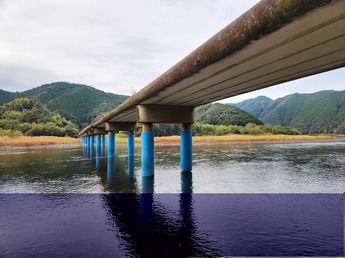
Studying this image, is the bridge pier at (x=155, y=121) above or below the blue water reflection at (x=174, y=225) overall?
above

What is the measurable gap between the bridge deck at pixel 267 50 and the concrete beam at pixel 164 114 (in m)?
5.57

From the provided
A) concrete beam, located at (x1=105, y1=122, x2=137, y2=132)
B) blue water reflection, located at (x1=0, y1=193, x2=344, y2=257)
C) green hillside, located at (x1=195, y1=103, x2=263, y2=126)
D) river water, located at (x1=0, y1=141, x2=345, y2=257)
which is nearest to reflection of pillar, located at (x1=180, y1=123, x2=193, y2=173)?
river water, located at (x1=0, y1=141, x2=345, y2=257)

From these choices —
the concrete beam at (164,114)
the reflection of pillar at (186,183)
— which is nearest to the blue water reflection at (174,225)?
the reflection of pillar at (186,183)

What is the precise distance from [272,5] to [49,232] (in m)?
10.0

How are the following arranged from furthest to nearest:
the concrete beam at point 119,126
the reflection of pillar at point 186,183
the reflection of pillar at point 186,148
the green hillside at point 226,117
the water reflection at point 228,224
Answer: the green hillside at point 226,117 < the concrete beam at point 119,126 < the reflection of pillar at point 186,148 < the reflection of pillar at point 186,183 < the water reflection at point 228,224

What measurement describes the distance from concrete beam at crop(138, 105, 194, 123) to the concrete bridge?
2.52m

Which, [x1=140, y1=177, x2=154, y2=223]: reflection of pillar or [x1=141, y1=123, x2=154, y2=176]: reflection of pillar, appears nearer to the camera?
[x1=140, y1=177, x2=154, y2=223]: reflection of pillar

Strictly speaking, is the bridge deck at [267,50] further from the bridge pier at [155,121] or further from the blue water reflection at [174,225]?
the blue water reflection at [174,225]

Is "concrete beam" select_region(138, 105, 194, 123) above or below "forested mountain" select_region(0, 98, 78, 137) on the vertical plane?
below

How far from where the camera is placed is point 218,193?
50.8 feet

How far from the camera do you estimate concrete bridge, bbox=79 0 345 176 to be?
6.27m

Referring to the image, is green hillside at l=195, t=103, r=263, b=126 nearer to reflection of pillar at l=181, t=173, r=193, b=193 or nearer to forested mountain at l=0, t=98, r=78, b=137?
forested mountain at l=0, t=98, r=78, b=137

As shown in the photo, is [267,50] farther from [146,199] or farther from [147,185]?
[147,185]

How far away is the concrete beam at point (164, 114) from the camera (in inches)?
826
